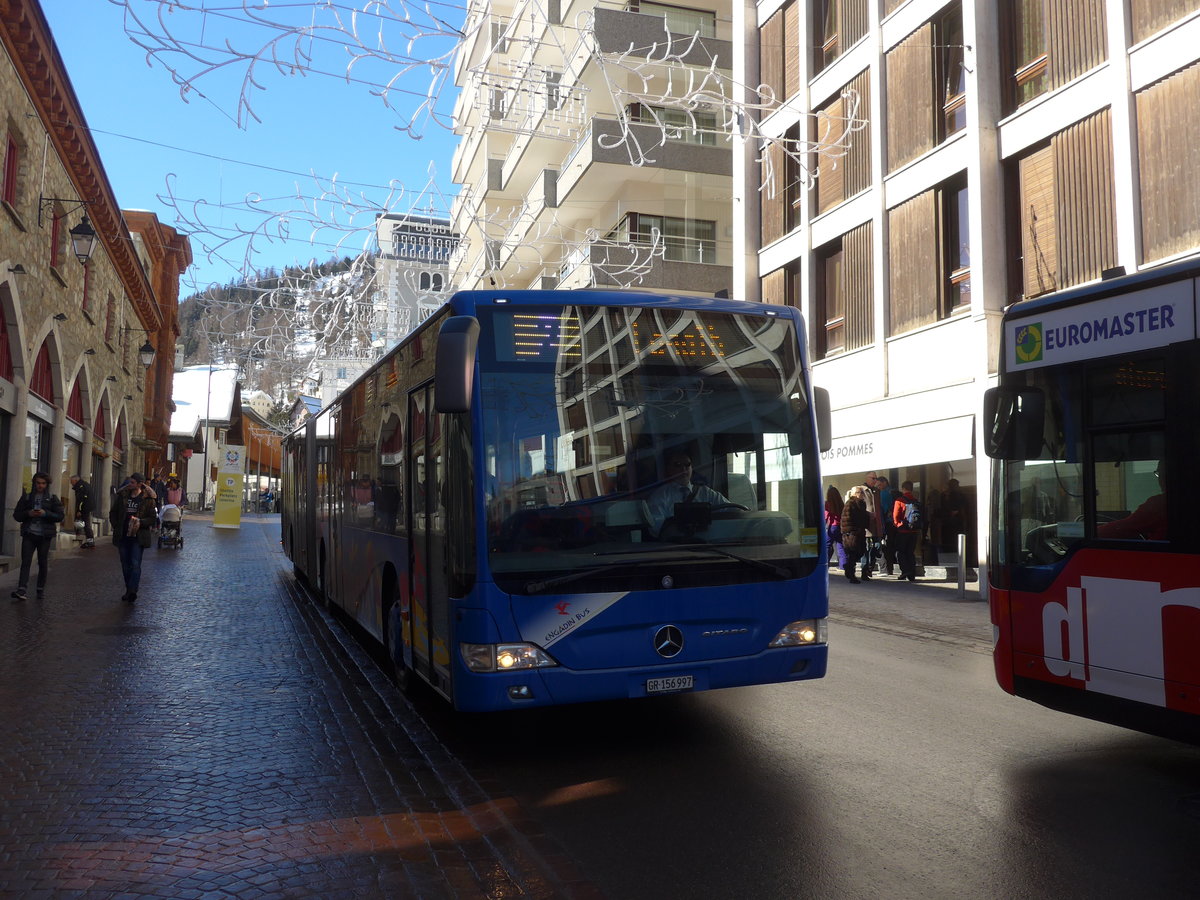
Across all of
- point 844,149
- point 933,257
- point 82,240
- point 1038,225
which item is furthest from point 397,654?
point 844,149

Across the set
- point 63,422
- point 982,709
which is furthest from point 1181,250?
point 63,422

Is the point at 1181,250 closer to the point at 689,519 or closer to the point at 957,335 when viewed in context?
the point at 957,335

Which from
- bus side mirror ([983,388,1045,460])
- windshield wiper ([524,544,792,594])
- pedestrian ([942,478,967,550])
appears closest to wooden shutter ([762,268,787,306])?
pedestrian ([942,478,967,550])

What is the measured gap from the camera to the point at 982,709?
24.3ft

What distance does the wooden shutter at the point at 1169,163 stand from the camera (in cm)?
1362

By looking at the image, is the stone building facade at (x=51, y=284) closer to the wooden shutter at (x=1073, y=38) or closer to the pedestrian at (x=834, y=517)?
the pedestrian at (x=834, y=517)

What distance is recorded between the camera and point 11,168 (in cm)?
1828

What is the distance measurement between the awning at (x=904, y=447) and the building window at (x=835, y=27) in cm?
814

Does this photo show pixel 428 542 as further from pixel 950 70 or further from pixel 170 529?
pixel 170 529

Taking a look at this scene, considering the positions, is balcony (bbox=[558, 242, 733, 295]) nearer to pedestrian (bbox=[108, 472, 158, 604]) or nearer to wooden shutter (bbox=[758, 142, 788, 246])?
wooden shutter (bbox=[758, 142, 788, 246])

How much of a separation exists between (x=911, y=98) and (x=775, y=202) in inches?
218

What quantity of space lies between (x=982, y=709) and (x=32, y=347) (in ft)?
61.7

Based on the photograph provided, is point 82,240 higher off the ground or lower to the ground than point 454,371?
higher

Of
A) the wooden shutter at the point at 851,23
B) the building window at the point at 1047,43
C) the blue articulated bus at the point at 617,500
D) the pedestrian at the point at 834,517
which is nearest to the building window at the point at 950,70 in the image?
the building window at the point at 1047,43
